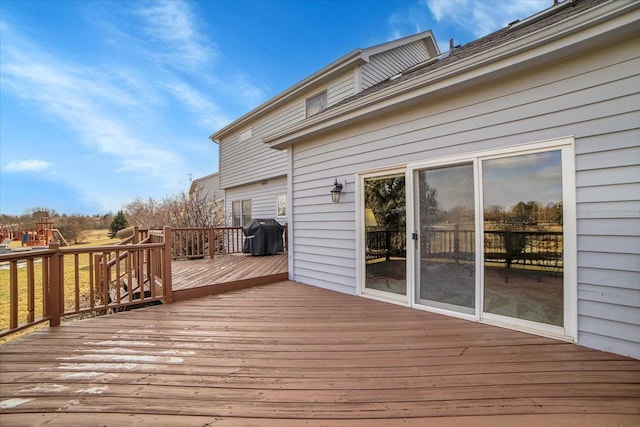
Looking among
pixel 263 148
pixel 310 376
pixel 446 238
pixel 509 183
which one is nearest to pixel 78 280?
pixel 310 376

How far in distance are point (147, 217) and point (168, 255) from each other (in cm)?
813

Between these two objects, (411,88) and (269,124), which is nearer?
(411,88)

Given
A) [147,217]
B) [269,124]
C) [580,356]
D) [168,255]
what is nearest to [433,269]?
[580,356]

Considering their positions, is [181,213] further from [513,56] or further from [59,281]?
[513,56]

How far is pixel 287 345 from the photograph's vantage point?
263 centimetres

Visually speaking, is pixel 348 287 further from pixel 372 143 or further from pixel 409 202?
pixel 372 143

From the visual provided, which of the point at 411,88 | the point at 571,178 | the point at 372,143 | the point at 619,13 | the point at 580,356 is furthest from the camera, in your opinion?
the point at 372,143

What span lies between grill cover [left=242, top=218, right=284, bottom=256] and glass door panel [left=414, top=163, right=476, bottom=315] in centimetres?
512

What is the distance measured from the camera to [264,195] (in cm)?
1028

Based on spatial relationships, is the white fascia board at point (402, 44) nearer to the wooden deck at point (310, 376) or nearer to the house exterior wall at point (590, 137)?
the house exterior wall at point (590, 137)

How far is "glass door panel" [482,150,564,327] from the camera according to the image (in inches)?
Answer: 105

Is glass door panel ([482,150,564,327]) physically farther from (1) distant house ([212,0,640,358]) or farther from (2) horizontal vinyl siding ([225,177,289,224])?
(2) horizontal vinyl siding ([225,177,289,224])

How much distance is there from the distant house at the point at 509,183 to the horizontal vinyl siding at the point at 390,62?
339cm

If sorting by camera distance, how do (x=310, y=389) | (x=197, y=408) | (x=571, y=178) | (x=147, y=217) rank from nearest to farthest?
(x=197, y=408) < (x=310, y=389) < (x=571, y=178) < (x=147, y=217)
